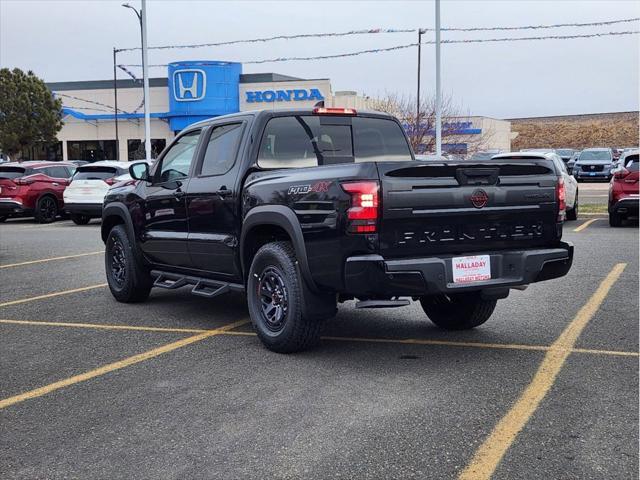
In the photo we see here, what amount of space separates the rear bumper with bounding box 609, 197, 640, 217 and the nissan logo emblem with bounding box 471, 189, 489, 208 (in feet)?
37.0

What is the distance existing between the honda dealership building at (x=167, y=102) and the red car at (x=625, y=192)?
3226cm

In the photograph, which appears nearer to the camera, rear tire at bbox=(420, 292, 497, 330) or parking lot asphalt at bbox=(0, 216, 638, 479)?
parking lot asphalt at bbox=(0, 216, 638, 479)

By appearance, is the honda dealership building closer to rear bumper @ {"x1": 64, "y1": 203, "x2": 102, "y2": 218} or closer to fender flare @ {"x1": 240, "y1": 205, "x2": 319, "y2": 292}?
rear bumper @ {"x1": 64, "y1": 203, "x2": 102, "y2": 218}

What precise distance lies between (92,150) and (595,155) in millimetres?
32612

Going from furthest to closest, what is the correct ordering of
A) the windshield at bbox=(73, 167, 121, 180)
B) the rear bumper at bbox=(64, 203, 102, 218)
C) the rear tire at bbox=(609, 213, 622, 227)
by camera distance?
the windshield at bbox=(73, 167, 121, 180)
the rear bumper at bbox=(64, 203, 102, 218)
the rear tire at bbox=(609, 213, 622, 227)

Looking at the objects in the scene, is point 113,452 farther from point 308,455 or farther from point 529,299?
point 529,299

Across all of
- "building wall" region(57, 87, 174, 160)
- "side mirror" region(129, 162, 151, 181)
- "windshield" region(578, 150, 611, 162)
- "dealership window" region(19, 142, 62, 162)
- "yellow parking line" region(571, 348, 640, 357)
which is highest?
"building wall" region(57, 87, 174, 160)

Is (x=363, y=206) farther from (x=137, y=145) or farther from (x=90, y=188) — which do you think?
(x=137, y=145)

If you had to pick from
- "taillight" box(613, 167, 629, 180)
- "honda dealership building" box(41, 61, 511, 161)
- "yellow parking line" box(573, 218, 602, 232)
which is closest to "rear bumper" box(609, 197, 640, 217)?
"taillight" box(613, 167, 629, 180)

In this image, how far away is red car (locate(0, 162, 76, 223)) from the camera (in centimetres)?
2102

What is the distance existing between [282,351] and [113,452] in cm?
215

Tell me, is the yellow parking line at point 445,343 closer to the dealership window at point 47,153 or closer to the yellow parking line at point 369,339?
the yellow parking line at point 369,339

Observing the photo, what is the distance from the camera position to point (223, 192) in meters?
6.75

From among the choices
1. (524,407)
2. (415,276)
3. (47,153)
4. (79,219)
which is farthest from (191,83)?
(524,407)
